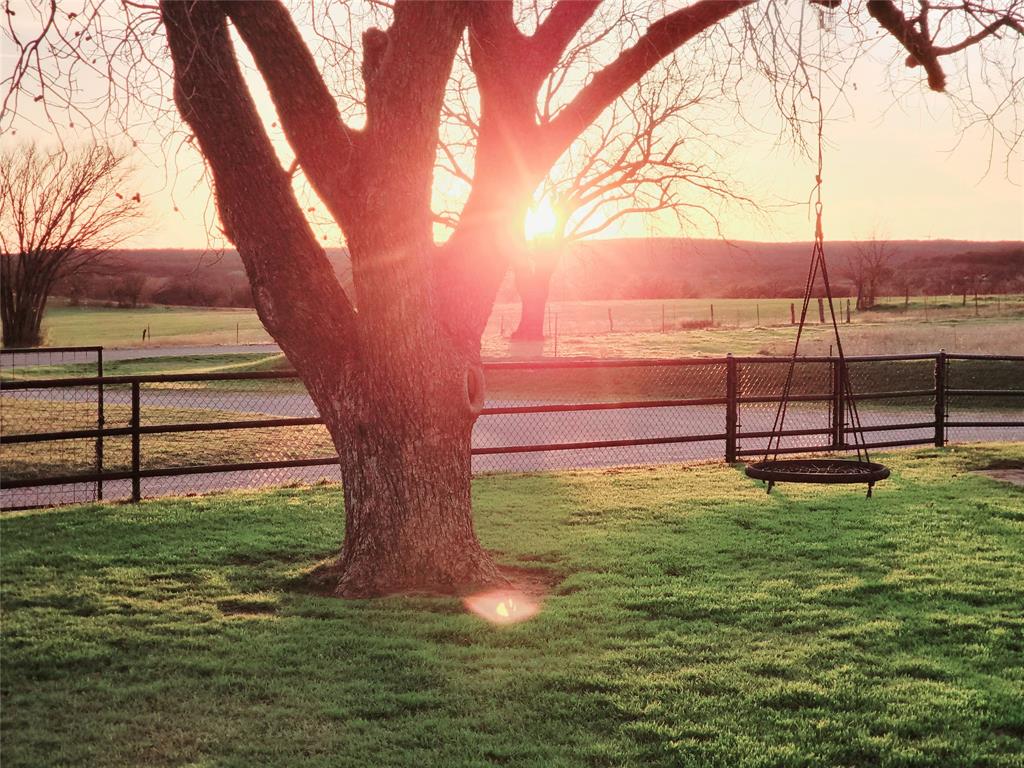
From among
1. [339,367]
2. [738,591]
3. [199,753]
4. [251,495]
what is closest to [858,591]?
A: [738,591]

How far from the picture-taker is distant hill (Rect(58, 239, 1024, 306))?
78.2 meters

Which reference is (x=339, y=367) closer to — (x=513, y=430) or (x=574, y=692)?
(x=574, y=692)

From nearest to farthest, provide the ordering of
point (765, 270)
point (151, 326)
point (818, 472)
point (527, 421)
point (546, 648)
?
point (546, 648) → point (818, 472) → point (527, 421) → point (151, 326) → point (765, 270)

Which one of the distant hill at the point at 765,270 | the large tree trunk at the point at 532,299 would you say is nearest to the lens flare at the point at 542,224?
the large tree trunk at the point at 532,299

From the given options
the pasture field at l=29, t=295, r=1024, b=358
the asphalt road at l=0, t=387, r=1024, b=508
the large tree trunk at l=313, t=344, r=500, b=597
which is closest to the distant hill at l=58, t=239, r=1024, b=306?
the pasture field at l=29, t=295, r=1024, b=358

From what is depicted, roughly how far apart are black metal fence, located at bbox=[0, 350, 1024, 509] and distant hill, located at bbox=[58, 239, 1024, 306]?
4656 centimetres

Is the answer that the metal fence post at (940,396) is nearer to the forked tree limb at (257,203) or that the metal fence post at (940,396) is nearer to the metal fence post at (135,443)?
the forked tree limb at (257,203)

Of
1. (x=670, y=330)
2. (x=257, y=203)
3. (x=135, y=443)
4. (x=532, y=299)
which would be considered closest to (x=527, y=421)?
(x=135, y=443)

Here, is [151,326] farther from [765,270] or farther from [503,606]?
[765,270]

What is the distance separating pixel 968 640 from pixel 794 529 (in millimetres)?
3069

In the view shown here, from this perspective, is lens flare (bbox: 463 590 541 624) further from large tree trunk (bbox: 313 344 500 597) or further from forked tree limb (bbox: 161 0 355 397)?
forked tree limb (bbox: 161 0 355 397)

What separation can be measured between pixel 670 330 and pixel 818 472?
134ft

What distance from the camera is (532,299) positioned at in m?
41.7

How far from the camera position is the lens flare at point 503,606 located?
245 inches
